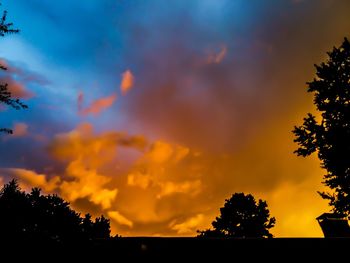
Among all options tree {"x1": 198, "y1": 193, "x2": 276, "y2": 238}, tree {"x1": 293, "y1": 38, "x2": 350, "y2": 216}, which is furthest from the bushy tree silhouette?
tree {"x1": 293, "y1": 38, "x2": 350, "y2": 216}

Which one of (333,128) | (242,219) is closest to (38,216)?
(242,219)

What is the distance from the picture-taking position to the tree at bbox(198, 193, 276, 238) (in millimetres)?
47188

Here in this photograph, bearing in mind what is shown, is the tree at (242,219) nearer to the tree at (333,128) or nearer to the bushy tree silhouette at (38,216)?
the bushy tree silhouette at (38,216)

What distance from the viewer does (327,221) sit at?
1156 centimetres

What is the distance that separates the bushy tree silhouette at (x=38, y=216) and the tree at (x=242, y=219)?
20.8m

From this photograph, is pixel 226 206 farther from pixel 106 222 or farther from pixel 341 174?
pixel 341 174

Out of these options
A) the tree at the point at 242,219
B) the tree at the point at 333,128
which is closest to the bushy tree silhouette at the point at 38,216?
the tree at the point at 242,219

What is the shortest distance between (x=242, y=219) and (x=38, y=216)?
30.7 m

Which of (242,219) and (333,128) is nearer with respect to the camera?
(333,128)

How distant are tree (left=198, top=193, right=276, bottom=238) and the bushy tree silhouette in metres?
20.8

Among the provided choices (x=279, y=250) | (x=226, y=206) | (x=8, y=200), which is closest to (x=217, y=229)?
(x=226, y=206)

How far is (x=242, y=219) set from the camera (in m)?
48.2

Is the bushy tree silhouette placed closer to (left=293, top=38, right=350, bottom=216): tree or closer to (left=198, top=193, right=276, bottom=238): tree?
(left=198, top=193, right=276, bottom=238): tree

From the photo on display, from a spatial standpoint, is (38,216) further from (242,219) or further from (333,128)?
(333,128)
